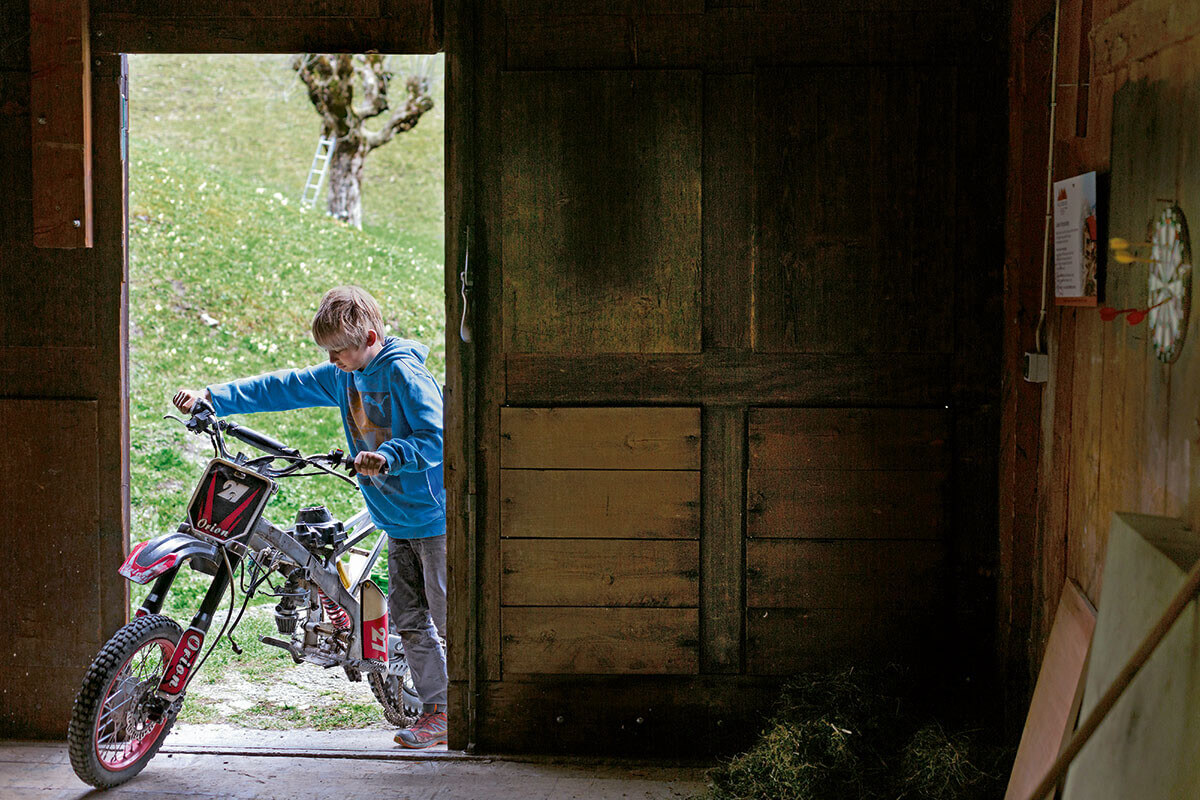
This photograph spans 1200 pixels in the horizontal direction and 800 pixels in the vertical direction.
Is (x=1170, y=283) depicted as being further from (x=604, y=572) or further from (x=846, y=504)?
(x=604, y=572)

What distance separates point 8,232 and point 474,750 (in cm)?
239

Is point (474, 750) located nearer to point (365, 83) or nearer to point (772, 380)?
point (772, 380)

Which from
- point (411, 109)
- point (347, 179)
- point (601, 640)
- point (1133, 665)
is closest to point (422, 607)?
point (601, 640)

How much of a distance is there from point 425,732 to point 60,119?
248 cm

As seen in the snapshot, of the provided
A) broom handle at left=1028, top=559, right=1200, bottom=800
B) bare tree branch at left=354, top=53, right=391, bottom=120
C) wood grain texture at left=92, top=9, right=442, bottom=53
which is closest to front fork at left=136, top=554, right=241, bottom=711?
wood grain texture at left=92, top=9, right=442, bottom=53

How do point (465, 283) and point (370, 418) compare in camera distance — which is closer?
point (465, 283)

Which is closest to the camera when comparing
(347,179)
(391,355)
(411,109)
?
(391,355)

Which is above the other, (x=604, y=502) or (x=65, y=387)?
(x=65, y=387)

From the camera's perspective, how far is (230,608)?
12.0ft

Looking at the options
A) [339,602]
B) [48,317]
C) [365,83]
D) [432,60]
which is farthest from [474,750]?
[432,60]

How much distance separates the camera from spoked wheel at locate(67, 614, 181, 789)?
10.4 ft

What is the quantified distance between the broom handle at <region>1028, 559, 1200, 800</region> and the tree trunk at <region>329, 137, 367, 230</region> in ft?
35.4

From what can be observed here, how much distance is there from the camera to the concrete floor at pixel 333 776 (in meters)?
3.32

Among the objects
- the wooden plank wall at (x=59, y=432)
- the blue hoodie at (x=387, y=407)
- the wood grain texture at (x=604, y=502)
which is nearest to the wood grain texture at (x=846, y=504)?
the wood grain texture at (x=604, y=502)
